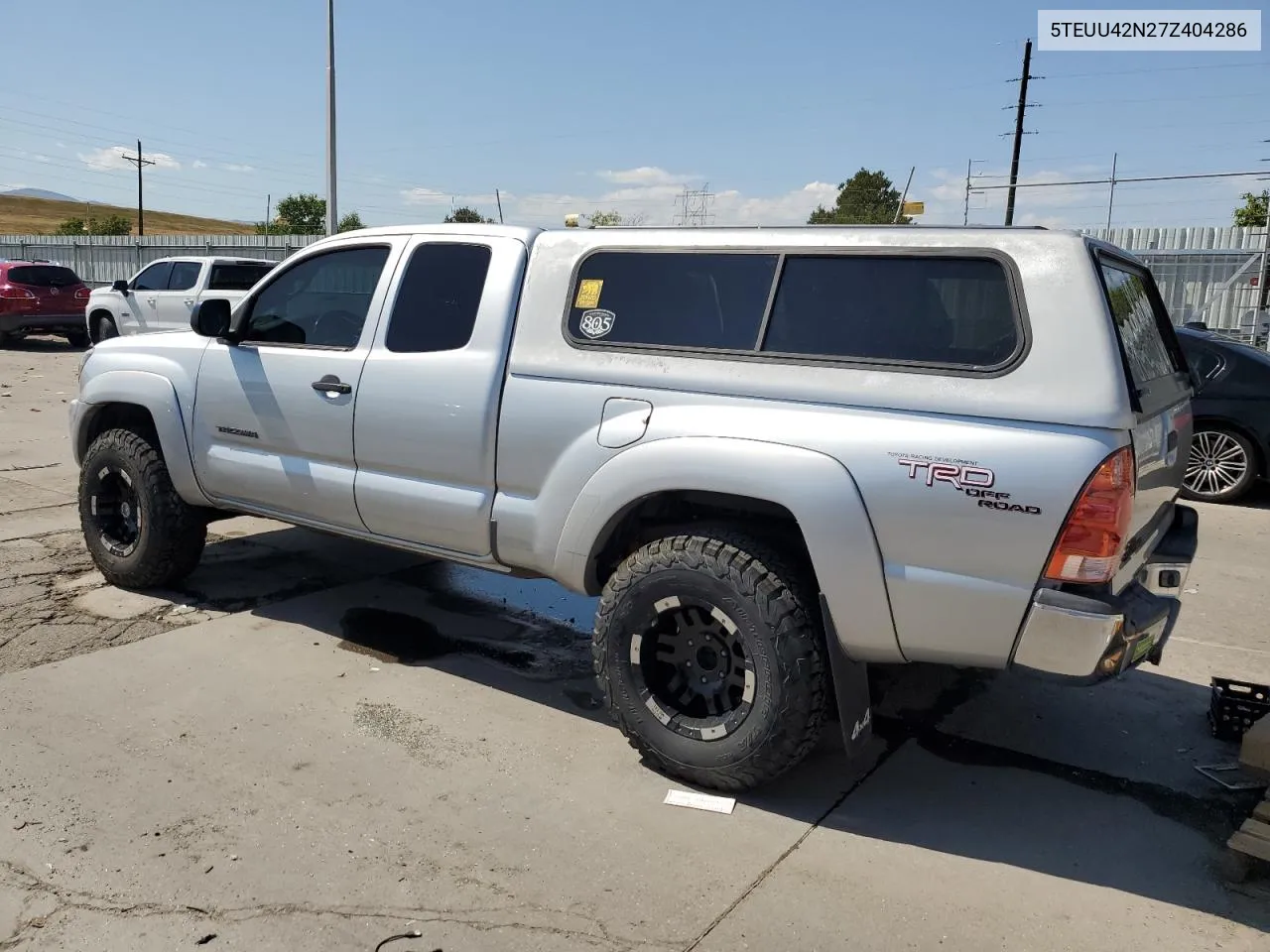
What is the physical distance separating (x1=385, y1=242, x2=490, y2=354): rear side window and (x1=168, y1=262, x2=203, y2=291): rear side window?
13.8 metres

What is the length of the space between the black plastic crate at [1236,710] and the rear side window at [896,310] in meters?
2.14

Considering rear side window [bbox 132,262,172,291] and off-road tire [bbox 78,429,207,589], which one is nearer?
off-road tire [bbox 78,429,207,589]

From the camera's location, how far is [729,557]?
3.45 metres

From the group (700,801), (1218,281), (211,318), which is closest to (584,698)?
(700,801)

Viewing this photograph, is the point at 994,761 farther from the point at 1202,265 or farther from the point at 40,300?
the point at 40,300

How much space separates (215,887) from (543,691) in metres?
1.78

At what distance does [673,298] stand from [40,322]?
64.8 ft

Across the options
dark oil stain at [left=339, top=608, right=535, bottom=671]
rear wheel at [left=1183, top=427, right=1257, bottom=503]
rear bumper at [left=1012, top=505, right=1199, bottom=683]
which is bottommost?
dark oil stain at [left=339, top=608, right=535, bottom=671]

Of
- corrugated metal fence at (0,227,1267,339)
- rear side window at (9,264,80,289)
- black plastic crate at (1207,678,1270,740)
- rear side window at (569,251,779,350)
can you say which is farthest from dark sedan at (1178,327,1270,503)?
rear side window at (9,264,80,289)

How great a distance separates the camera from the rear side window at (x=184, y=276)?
16.7m

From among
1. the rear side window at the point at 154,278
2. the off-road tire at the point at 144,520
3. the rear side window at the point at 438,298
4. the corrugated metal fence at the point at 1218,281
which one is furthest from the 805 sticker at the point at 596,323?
the rear side window at the point at 154,278

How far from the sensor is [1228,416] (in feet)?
28.5

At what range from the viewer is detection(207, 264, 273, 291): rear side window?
650 inches

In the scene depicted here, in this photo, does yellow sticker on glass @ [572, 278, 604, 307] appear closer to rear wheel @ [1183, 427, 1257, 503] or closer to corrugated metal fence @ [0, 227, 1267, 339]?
rear wheel @ [1183, 427, 1257, 503]
